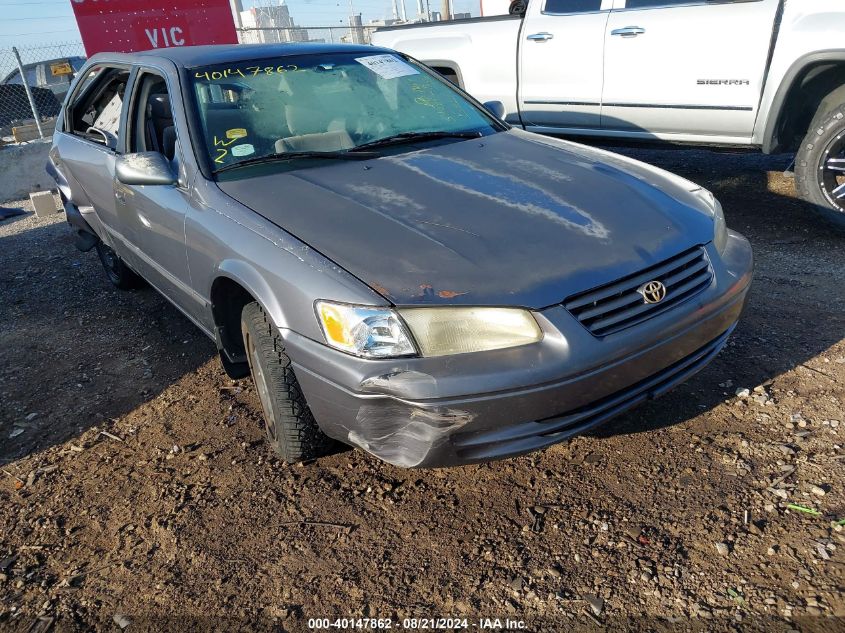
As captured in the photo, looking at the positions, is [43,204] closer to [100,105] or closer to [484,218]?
[100,105]

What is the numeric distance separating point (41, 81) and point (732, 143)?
14.1 metres

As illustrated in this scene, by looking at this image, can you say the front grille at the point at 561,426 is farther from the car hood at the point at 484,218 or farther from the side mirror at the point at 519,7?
the side mirror at the point at 519,7

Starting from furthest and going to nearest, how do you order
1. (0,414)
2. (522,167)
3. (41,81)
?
1. (41,81)
2. (0,414)
3. (522,167)

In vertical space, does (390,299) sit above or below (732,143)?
above

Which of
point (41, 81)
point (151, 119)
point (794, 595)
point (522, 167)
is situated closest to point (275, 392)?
point (522, 167)

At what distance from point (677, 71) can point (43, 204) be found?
710 cm

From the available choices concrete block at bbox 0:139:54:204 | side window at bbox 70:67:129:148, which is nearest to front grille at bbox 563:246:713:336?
side window at bbox 70:67:129:148

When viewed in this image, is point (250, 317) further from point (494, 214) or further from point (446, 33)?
point (446, 33)

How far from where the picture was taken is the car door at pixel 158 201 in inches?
124

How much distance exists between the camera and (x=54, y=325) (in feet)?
15.6

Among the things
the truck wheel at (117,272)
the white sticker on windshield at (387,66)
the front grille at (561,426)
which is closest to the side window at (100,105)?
the truck wheel at (117,272)

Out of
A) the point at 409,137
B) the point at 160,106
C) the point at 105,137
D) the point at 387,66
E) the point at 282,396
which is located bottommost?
the point at 282,396

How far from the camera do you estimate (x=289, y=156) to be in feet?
10.3

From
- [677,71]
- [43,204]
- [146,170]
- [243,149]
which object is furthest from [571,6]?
[43,204]
